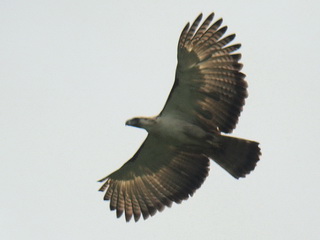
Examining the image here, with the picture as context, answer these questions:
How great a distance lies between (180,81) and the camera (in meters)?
14.3

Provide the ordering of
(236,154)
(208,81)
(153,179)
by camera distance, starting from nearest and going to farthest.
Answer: (208,81)
(236,154)
(153,179)

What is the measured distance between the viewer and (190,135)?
1464cm

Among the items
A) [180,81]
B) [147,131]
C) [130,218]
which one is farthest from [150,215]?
[180,81]

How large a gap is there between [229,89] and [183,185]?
2464 millimetres

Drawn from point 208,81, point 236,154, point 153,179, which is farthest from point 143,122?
point 236,154

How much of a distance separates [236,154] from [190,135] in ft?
3.32

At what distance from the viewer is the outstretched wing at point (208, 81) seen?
46.2 feet

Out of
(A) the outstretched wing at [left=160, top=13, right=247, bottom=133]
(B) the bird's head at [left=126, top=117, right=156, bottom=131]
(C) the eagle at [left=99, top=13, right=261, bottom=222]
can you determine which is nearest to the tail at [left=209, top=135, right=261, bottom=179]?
(C) the eagle at [left=99, top=13, right=261, bottom=222]

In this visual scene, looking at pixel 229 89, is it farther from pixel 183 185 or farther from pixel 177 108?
pixel 183 185

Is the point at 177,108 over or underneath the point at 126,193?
over

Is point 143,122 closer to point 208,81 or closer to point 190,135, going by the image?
point 190,135

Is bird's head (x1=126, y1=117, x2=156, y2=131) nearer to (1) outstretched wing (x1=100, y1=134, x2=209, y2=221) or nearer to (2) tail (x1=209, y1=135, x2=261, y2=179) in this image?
(1) outstretched wing (x1=100, y1=134, x2=209, y2=221)

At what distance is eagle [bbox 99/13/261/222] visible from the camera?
46.4ft

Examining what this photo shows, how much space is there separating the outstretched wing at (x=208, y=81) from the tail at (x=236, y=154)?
0.30m
